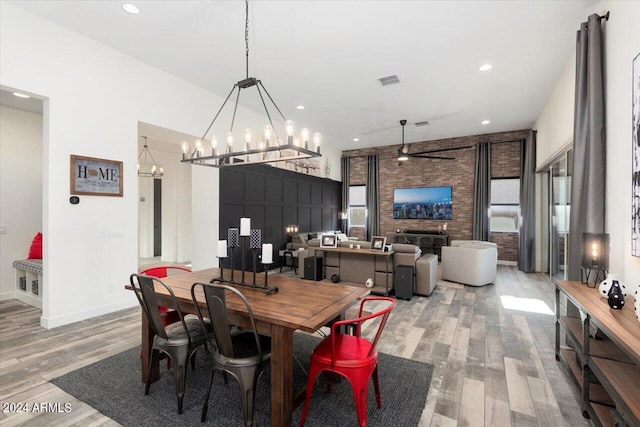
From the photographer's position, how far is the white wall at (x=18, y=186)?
4402 mm

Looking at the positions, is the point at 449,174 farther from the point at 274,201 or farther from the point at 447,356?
the point at 447,356

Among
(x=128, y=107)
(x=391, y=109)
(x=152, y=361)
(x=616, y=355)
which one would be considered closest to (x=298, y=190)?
(x=391, y=109)

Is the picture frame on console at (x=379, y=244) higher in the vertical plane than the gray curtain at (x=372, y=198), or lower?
lower

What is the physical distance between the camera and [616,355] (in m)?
1.98

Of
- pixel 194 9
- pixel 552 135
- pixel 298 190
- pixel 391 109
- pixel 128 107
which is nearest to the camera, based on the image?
pixel 194 9

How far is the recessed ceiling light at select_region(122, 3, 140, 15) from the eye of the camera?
302 cm

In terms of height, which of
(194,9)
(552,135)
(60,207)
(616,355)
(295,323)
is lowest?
(616,355)

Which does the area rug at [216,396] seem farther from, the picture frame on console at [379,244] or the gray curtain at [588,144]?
the picture frame on console at [379,244]

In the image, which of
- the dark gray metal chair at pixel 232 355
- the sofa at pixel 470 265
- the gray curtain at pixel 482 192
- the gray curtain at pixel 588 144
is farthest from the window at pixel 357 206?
the dark gray metal chair at pixel 232 355

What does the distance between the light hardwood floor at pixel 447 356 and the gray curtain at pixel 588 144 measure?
3.48 feet

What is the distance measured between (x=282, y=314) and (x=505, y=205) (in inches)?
324

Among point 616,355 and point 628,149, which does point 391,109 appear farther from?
point 616,355

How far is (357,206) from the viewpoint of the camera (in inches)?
403

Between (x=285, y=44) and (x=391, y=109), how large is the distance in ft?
9.95
